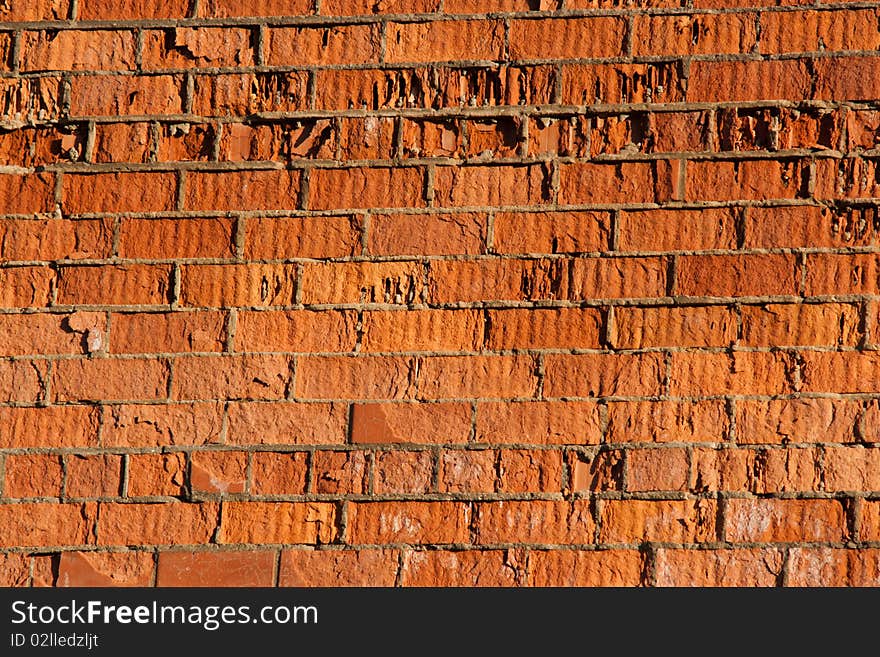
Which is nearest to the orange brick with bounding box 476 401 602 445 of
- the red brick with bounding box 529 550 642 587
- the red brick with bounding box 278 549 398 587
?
the red brick with bounding box 529 550 642 587

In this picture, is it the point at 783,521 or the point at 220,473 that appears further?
the point at 220,473

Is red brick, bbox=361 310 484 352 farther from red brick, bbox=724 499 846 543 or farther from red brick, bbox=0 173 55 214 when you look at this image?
red brick, bbox=0 173 55 214

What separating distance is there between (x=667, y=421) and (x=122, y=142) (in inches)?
54.3

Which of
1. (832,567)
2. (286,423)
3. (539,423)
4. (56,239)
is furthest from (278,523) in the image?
(832,567)

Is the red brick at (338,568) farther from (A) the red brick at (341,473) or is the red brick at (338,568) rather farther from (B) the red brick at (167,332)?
(B) the red brick at (167,332)

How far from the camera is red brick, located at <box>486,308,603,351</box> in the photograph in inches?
94.8

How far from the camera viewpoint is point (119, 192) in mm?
2537

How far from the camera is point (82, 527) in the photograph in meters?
2.43

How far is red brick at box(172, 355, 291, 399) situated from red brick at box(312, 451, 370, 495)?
17 centimetres

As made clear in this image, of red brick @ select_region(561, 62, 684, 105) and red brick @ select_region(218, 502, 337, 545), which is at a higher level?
red brick @ select_region(561, 62, 684, 105)

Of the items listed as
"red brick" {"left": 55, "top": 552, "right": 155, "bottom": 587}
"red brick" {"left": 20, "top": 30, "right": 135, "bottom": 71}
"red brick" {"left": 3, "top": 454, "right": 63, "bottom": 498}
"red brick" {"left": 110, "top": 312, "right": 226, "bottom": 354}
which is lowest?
"red brick" {"left": 55, "top": 552, "right": 155, "bottom": 587}

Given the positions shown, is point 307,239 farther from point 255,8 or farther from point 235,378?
point 255,8

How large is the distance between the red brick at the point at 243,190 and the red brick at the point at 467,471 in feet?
2.19

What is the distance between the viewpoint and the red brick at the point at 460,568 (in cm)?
236
